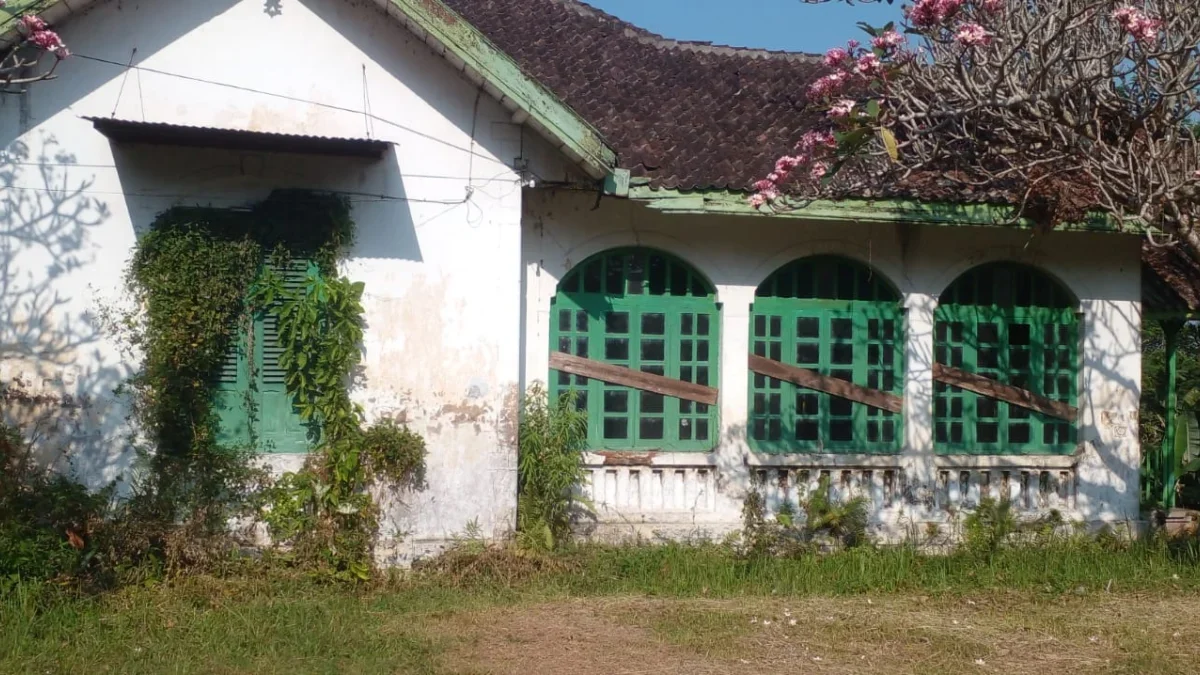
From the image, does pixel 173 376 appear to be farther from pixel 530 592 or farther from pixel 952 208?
pixel 952 208

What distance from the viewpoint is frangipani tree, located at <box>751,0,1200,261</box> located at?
312 inches

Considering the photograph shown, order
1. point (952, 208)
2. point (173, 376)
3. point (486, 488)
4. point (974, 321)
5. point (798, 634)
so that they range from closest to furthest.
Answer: point (798, 634) → point (173, 376) → point (486, 488) → point (952, 208) → point (974, 321)

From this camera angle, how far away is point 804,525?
9656mm

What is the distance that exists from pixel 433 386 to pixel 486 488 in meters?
0.87

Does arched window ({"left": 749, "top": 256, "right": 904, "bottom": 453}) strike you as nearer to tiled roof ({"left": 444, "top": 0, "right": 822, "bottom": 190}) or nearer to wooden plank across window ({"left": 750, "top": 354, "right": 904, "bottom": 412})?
wooden plank across window ({"left": 750, "top": 354, "right": 904, "bottom": 412})

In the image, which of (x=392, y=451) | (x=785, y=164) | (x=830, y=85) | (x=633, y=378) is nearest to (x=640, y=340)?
(x=633, y=378)

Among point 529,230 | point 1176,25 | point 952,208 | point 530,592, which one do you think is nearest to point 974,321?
point 952,208

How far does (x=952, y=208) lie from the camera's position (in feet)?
30.7

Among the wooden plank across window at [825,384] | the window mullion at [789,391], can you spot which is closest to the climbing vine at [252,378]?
the wooden plank across window at [825,384]

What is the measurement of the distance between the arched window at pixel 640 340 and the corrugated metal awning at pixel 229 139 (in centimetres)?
219

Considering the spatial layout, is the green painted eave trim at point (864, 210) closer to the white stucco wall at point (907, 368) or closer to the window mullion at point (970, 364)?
the white stucco wall at point (907, 368)

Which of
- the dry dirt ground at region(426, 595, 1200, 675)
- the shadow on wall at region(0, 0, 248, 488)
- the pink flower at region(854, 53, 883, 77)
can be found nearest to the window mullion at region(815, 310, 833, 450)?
the dry dirt ground at region(426, 595, 1200, 675)

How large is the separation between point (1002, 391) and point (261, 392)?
20.8 feet

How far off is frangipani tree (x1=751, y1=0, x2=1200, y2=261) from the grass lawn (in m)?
2.71
